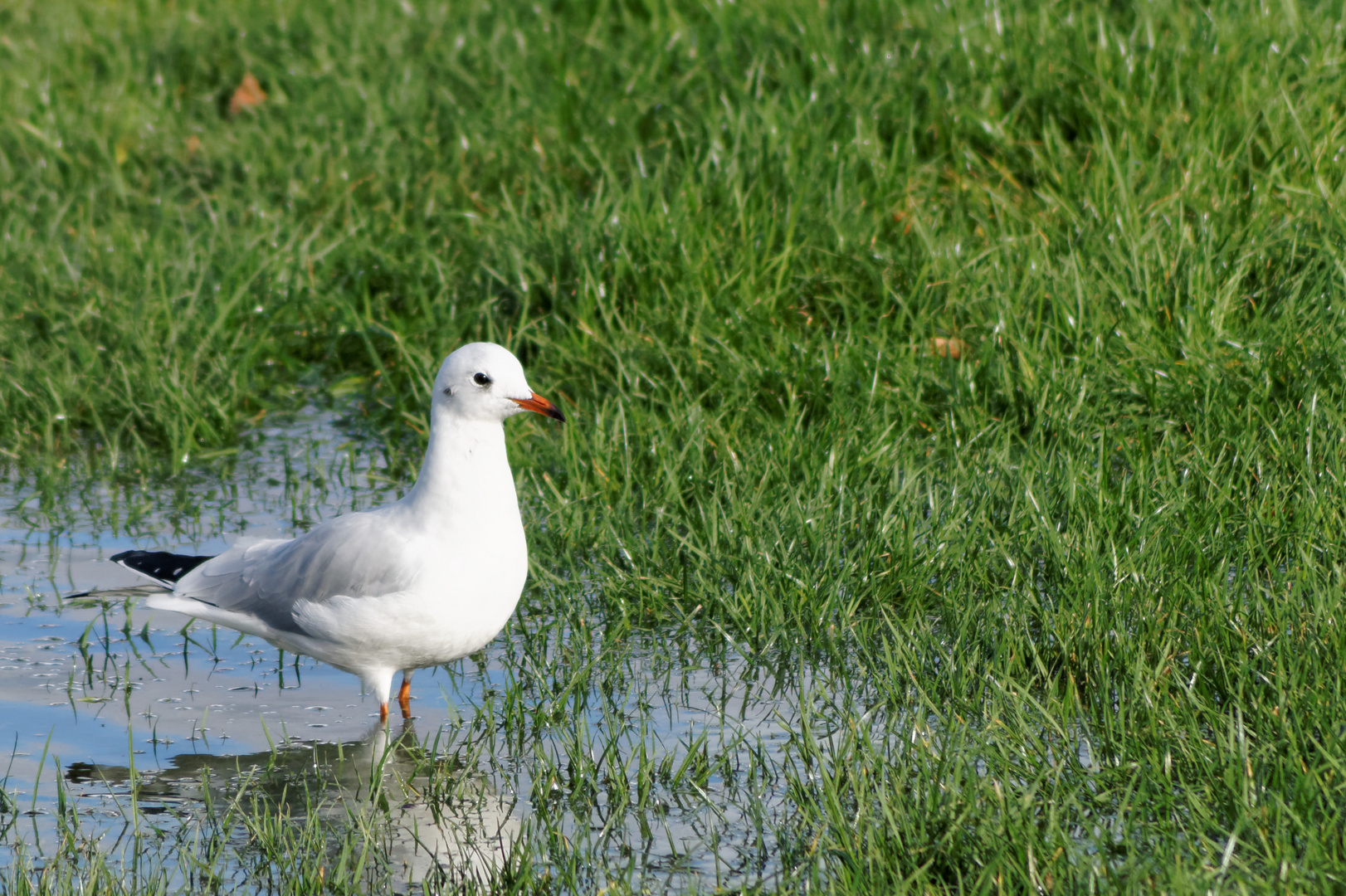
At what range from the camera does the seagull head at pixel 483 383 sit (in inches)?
173

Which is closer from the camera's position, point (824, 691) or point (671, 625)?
point (824, 691)

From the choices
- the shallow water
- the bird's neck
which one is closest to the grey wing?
the bird's neck

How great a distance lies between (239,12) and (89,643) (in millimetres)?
6162

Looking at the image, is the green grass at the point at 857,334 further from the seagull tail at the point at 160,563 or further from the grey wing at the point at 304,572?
the seagull tail at the point at 160,563

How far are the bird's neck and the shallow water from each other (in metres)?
0.49

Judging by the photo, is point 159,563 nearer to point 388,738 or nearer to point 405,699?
point 405,699

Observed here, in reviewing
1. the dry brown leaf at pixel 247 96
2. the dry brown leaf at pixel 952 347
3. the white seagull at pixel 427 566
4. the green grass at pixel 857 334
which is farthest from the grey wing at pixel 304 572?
the dry brown leaf at pixel 247 96

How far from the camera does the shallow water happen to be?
367 centimetres

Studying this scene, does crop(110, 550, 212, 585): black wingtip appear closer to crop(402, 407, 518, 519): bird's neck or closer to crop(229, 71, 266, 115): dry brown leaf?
crop(402, 407, 518, 519): bird's neck

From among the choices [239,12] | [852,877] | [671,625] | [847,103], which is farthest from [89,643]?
[239,12]

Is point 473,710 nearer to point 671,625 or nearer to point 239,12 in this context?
point 671,625

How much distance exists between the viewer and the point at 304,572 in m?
4.54

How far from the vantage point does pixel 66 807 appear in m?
3.92

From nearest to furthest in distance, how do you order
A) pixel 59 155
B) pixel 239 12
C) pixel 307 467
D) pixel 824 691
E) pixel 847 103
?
pixel 824 691 < pixel 307 467 < pixel 847 103 < pixel 59 155 < pixel 239 12
